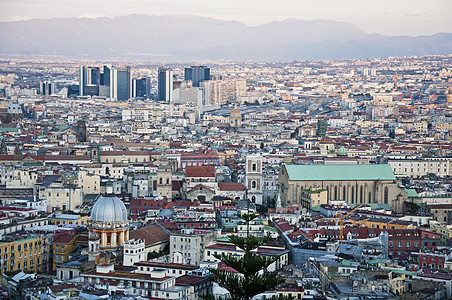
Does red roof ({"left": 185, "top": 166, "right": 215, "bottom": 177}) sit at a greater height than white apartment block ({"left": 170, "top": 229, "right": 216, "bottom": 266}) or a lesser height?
greater

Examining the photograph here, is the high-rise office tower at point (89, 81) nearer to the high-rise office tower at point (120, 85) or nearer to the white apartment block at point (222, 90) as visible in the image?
the high-rise office tower at point (120, 85)

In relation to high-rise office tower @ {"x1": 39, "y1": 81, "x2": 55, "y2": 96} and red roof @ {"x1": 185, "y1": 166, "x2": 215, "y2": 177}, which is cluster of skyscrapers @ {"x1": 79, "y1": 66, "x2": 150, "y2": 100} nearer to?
high-rise office tower @ {"x1": 39, "y1": 81, "x2": 55, "y2": 96}

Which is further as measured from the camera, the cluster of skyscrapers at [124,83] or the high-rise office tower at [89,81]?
the high-rise office tower at [89,81]


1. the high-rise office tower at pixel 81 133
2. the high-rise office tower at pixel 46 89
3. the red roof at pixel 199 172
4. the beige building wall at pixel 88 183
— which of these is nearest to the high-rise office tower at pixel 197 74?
the high-rise office tower at pixel 46 89

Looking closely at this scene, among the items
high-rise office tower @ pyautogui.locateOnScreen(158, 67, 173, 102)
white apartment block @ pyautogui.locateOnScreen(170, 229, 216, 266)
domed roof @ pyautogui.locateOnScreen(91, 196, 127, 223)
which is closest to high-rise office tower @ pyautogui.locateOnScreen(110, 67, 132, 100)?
high-rise office tower @ pyautogui.locateOnScreen(158, 67, 173, 102)

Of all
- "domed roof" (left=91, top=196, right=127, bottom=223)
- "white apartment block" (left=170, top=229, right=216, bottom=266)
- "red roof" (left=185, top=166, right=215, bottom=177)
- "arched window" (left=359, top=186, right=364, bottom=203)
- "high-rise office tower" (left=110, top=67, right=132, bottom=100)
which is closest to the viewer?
"domed roof" (left=91, top=196, right=127, bottom=223)

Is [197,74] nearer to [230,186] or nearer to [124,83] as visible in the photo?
[124,83]

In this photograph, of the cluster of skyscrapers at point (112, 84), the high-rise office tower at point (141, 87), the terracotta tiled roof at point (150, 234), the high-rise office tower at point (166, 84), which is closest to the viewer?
the terracotta tiled roof at point (150, 234)
